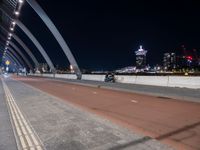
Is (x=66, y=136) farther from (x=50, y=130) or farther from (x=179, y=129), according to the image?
(x=179, y=129)

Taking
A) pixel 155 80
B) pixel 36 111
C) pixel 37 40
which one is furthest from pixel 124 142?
pixel 37 40

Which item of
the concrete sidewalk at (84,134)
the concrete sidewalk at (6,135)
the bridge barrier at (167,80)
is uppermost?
the bridge barrier at (167,80)

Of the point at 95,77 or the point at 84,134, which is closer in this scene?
the point at 84,134

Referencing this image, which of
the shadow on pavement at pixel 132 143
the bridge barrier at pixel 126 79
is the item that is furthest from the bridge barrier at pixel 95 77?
the shadow on pavement at pixel 132 143

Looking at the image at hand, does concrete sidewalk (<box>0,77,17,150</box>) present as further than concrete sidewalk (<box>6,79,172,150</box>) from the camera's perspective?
Yes

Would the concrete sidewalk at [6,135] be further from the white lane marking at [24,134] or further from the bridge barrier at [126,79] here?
the bridge barrier at [126,79]

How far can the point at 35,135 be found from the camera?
8.77m

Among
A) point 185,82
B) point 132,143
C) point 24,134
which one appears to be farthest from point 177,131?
point 185,82

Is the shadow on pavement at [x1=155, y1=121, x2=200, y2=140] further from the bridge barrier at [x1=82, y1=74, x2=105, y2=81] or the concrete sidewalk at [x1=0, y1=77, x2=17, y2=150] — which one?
the bridge barrier at [x1=82, y1=74, x2=105, y2=81]

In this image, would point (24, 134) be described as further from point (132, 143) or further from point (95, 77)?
point (95, 77)

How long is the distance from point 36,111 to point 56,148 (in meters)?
6.94

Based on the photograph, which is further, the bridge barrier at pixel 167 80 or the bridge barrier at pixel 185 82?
the bridge barrier at pixel 167 80

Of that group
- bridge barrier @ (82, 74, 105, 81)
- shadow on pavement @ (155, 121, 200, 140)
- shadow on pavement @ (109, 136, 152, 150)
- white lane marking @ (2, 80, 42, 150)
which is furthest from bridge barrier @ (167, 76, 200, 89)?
bridge barrier @ (82, 74, 105, 81)

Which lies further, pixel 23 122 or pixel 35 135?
pixel 23 122
